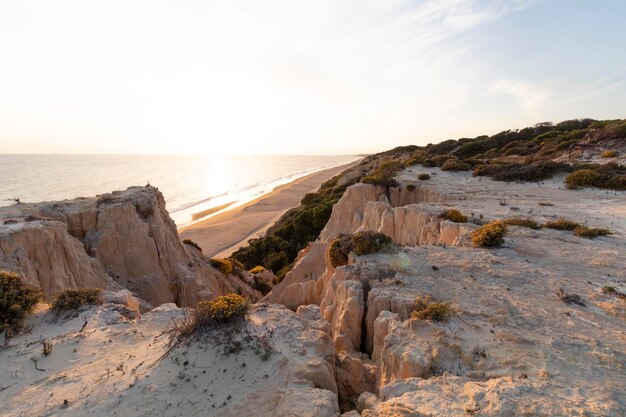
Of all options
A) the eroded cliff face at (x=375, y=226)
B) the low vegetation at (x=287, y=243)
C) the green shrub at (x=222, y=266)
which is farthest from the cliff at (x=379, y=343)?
the low vegetation at (x=287, y=243)

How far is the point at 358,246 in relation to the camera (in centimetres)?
1099

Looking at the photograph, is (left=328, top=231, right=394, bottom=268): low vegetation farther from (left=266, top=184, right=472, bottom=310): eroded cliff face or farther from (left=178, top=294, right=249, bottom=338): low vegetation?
(left=178, top=294, right=249, bottom=338): low vegetation

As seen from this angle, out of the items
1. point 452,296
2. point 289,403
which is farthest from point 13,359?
point 452,296

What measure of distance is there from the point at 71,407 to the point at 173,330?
6.80 ft

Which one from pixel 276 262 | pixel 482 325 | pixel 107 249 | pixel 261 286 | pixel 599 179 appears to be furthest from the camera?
pixel 276 262

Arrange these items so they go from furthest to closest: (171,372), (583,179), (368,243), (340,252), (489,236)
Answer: (583,179) < (340,252) < (489,236) < (368,243) < (171,372)

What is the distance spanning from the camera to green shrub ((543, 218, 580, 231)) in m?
12.5

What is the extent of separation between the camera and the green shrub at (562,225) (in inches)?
492

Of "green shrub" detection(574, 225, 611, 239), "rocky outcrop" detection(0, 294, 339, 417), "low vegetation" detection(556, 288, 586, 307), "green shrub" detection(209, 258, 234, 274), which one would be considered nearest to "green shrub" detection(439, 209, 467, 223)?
"green shrub" detection(574, 225, 611, 239)

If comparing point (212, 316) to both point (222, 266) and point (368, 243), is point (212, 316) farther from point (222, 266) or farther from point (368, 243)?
point (222, 266)

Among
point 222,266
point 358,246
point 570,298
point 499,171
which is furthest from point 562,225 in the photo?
point 222,266

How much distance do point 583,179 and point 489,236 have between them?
40.7 ft

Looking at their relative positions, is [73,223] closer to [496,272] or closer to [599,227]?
[496,272]

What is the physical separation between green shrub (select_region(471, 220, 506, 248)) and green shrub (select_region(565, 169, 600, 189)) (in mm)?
11011
